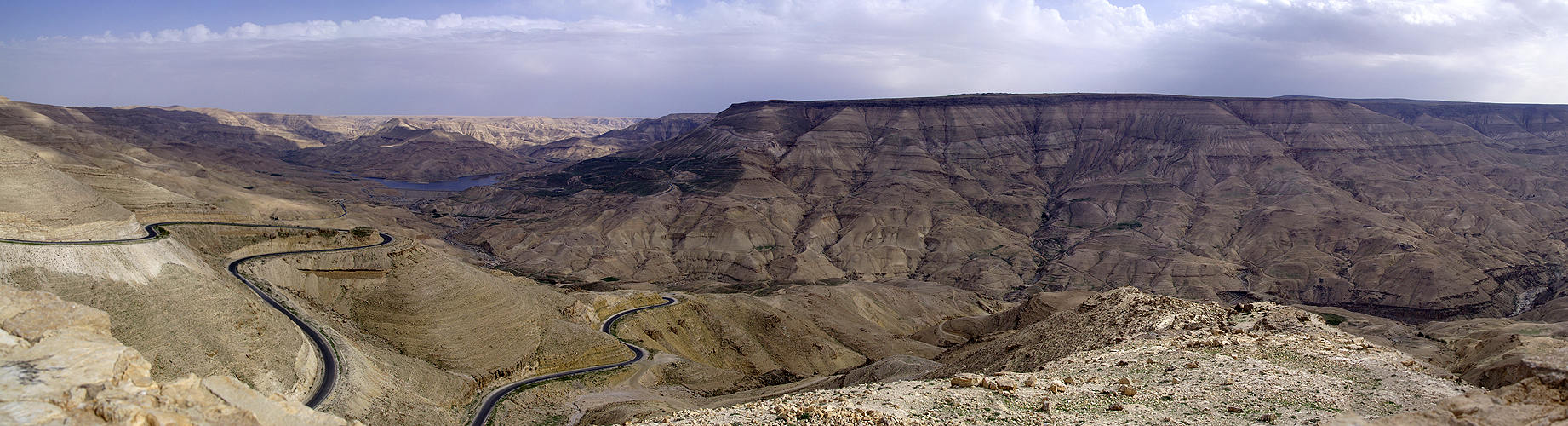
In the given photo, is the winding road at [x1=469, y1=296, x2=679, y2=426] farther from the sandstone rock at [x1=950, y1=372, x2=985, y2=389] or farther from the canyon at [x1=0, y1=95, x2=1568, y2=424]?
the sandstone rock at [x1=950, y1=372, x2=985, y2=389]

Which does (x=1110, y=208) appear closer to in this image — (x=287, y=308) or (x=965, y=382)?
(x=965, y=382)

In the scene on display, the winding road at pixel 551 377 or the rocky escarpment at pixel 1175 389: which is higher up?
the rocky escarpment at pixel 1175 389

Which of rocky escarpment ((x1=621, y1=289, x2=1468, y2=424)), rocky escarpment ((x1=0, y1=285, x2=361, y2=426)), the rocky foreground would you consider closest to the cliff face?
rocky escarpment ((x1=621, y1=289, x2=1468, y2=424))

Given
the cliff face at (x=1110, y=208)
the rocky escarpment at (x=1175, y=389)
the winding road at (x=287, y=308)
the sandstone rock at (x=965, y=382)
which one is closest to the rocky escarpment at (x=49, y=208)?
the winding road at (x=287, y=308)

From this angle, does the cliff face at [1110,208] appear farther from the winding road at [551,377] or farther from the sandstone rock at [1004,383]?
the sandstone rock at [1004,383]

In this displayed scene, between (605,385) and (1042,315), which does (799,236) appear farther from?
(605,385)

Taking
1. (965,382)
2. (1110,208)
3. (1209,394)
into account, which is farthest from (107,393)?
(1110,208)
